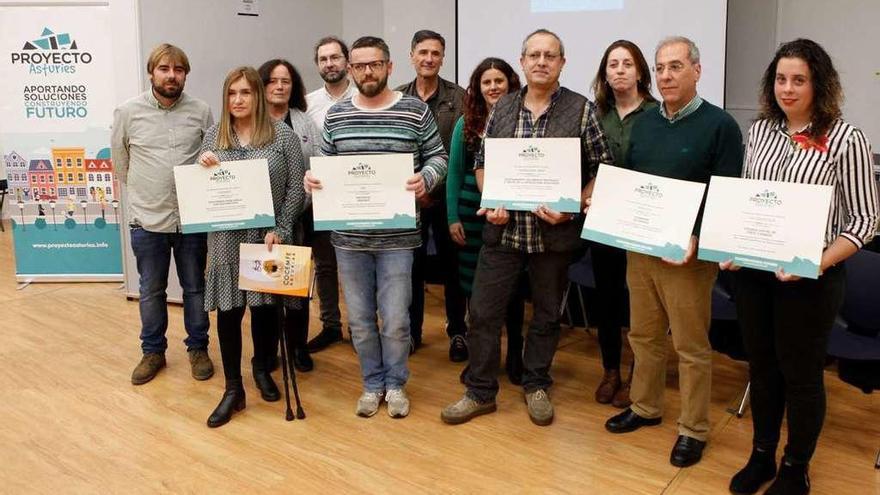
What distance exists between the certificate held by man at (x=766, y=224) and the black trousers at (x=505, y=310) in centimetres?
75

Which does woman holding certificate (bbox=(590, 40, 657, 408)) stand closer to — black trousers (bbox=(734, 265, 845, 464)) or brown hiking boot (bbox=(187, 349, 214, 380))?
black trousers (bbox=(734, 265, 845, 464))

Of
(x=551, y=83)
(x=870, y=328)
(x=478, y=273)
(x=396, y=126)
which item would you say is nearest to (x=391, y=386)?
(x=478, y=273)

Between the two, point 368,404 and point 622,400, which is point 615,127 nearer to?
point 622,400

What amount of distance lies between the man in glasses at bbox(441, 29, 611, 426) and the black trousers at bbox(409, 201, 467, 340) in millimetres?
Answer: 704

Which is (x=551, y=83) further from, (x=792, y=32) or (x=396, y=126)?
(x=792, y=32)

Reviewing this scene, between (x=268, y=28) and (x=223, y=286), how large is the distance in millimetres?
3449

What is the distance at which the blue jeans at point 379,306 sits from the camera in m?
3.24

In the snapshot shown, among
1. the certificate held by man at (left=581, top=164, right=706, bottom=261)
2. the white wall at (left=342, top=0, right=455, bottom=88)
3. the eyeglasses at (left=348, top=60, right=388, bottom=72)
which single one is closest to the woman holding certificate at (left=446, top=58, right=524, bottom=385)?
the eyeglasses at (left=348, top=60, right=388, bottom=72)

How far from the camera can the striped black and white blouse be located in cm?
226

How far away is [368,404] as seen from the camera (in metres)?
3.36

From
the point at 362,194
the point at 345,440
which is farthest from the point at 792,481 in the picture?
the point at 362,194

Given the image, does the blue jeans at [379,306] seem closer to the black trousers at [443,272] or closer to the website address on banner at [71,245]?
the black trousers at [443,272]

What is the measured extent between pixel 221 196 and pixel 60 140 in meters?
3.00

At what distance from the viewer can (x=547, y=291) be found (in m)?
3.18
